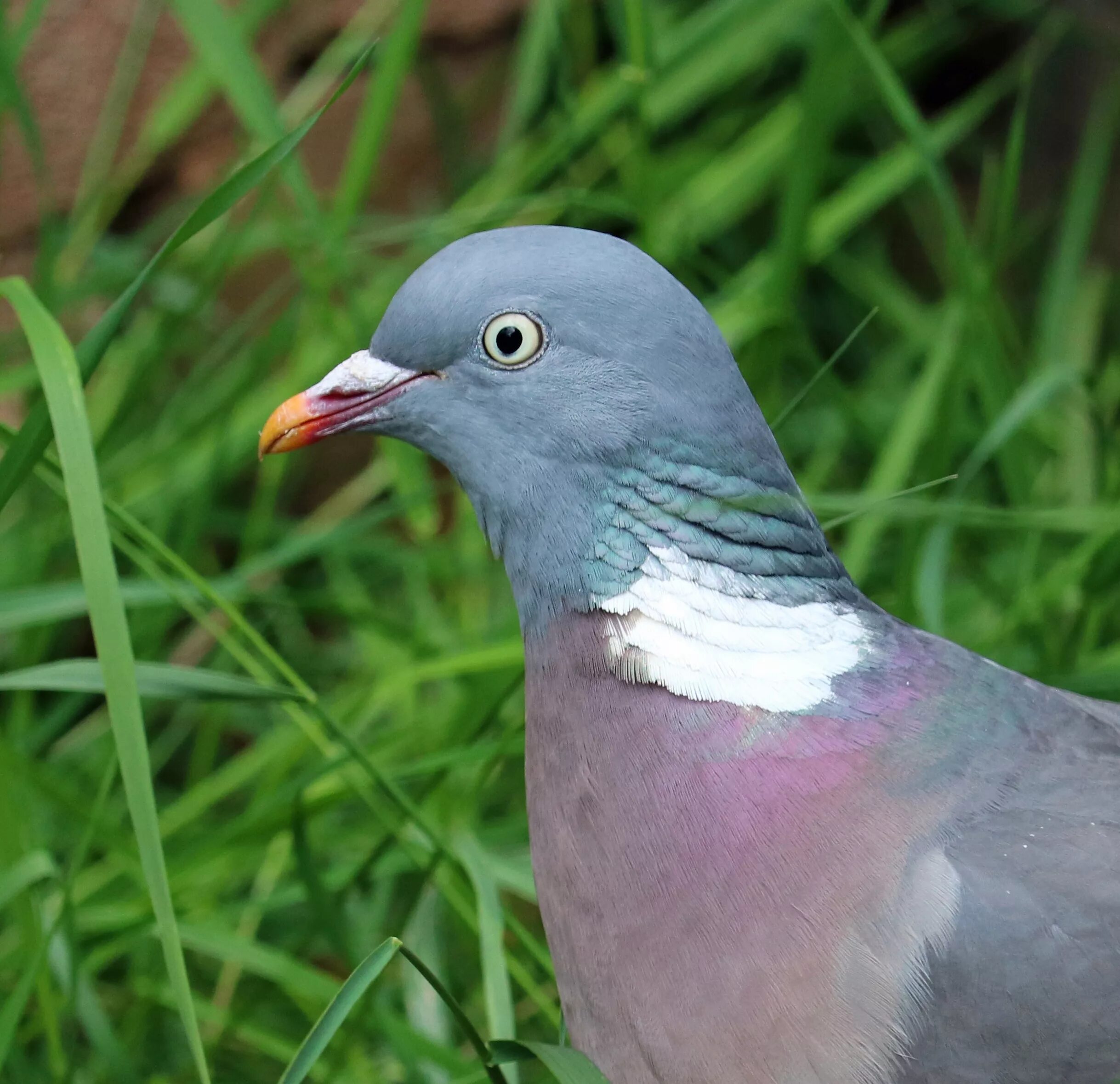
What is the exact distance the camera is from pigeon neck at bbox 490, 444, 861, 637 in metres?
0.92

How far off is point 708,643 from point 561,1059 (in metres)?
0.27

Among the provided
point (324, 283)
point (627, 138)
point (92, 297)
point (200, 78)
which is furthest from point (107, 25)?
point (627, 138)

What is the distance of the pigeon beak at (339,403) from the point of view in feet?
3.17

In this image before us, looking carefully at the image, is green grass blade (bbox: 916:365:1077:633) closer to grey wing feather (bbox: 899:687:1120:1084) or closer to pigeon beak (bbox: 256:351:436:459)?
grey wing feather (bbox: 899:687:1120:1084)

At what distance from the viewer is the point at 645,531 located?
92cm

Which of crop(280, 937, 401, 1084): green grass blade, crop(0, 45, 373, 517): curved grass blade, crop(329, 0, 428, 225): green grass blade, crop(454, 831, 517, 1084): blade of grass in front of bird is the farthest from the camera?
crop(329, 0, 428, 225): green grass blade

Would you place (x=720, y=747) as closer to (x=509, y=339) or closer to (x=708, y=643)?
(x=708, y=643)

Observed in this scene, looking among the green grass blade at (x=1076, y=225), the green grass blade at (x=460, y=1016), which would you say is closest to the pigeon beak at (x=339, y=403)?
the green grass blade at (x=460, y=1016)

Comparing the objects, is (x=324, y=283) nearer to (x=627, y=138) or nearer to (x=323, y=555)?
(x=323, y=555)

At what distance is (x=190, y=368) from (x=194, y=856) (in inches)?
37.9

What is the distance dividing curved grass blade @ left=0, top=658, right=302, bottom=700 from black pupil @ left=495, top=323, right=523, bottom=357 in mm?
288

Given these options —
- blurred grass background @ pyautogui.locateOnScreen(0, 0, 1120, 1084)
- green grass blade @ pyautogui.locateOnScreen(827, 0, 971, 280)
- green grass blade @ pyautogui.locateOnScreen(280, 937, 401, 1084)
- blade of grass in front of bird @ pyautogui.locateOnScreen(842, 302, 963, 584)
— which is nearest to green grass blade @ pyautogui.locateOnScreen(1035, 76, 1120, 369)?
blurred grass background @ pyautogui.locateOnScreen(0, 0, 1120, 1084)

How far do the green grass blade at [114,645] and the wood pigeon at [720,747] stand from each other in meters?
0.18

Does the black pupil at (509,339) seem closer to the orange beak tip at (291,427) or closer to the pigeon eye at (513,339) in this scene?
the pigeon eye at (513,339)
